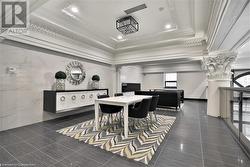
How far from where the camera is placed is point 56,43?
12.7 ft

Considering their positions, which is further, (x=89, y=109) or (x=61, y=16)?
(x=89, y=109)

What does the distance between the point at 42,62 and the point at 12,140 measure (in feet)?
7.38

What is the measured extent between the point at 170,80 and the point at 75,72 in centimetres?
783

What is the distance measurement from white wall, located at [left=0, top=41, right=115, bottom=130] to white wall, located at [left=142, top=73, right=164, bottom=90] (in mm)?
7697

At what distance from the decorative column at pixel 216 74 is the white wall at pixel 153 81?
573 centimetres

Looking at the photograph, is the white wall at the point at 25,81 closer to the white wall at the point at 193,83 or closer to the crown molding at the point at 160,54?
the crown molding at the point at 160,54

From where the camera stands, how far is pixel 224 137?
257cm

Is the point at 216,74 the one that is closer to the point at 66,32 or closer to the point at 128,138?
the point at 128,138

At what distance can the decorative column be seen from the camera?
156 inches

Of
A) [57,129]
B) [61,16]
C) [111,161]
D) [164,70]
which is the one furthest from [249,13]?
[164,70]

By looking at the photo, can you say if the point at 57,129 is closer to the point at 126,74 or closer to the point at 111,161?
the point at 111,161

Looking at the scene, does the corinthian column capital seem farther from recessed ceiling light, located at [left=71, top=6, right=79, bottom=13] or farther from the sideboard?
the sideboard

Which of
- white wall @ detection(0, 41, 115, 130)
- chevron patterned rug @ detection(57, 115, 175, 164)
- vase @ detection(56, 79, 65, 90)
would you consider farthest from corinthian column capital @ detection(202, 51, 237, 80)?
white wall @ detection(0, 41, 115, 130)

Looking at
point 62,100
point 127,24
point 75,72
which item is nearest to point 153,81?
point 75,72
